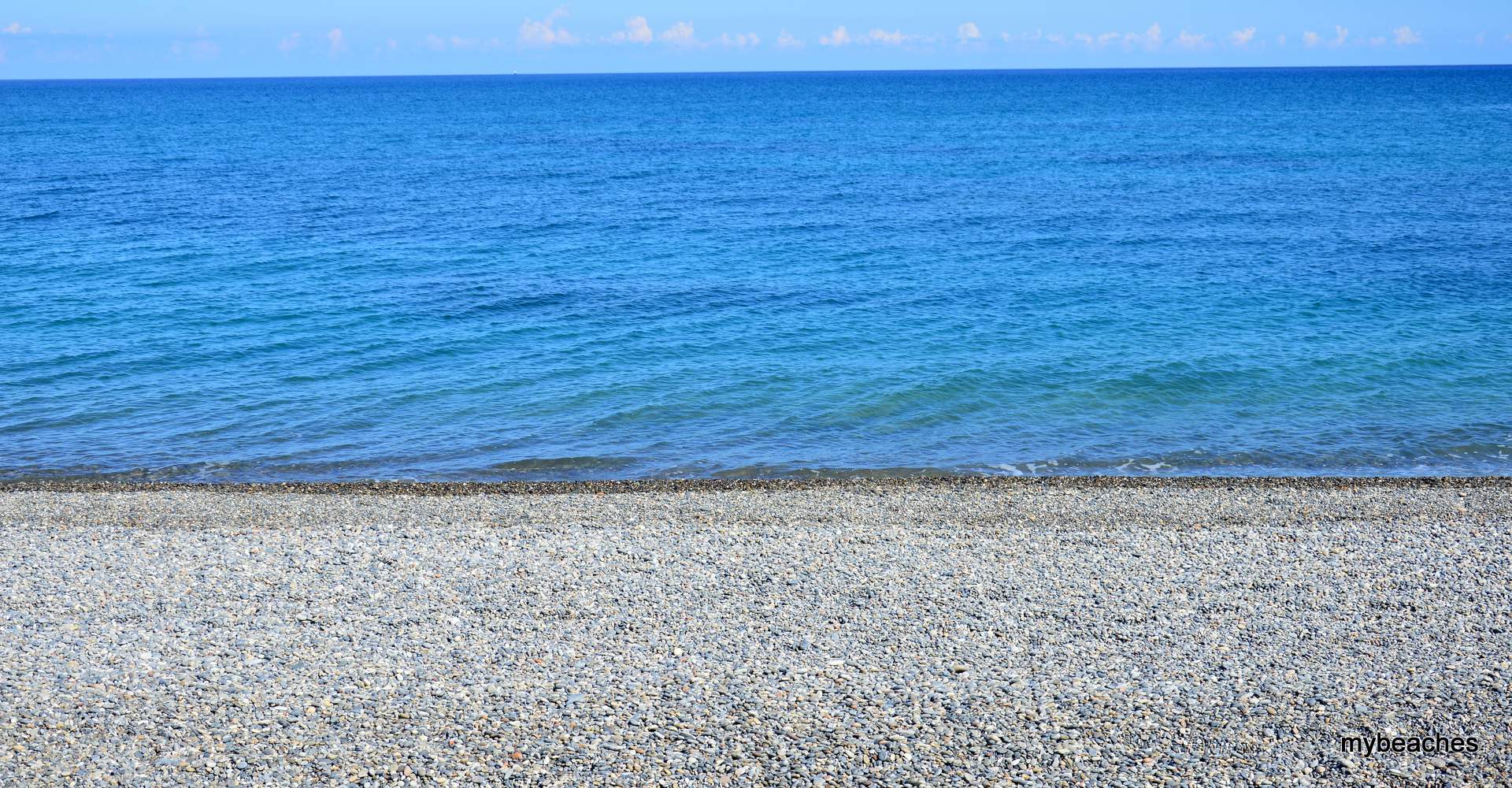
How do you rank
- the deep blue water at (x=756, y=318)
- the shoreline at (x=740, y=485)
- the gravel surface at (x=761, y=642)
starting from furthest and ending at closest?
the deep blue water at (x=756, y=318) < the shoreline at (x=740, y=485) < the gravel surface at (x=761, y=642)

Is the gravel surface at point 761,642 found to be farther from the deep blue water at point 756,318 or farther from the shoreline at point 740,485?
the deep blue water at point 756,318

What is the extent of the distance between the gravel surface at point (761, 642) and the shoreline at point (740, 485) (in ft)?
3.65

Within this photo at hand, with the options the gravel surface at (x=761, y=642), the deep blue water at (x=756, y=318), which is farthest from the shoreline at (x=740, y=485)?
the gravel surface at (x=761, y=642)

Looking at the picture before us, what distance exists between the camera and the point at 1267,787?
7.90 meters

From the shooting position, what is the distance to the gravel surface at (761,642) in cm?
823

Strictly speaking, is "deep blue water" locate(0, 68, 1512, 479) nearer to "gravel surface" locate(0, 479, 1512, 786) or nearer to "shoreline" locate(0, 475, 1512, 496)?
"shoreline" locate(0, 475, 1512, 496)

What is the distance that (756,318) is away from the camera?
2630 cm

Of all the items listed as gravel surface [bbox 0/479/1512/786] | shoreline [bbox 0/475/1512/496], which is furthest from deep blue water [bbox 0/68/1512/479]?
gravel surface [bbox 0/479/1512/786]

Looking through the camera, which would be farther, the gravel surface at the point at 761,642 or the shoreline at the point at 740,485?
the shoreline at the point at 740,485

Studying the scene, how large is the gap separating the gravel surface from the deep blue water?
12.8ft

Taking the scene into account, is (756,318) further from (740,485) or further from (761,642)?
(761,642)

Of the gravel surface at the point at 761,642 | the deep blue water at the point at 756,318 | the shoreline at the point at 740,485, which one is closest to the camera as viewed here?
the gravel surface at the point at 761,642

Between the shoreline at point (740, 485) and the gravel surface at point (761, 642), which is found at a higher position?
the gravel surface at point (761, 642)

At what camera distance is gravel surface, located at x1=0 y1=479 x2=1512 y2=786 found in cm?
823
